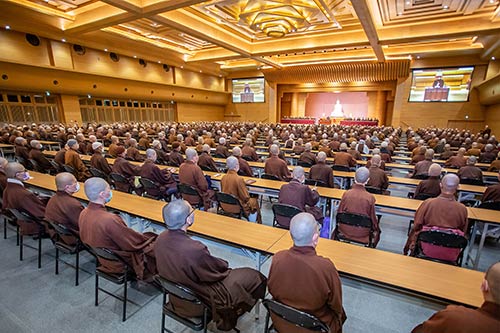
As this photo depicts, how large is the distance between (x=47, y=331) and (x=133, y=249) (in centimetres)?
116

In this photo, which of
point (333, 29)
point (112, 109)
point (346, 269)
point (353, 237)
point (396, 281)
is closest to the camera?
point (396, 281)

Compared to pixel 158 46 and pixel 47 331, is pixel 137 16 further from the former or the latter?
pixel 47 331

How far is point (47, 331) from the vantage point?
8.22 ft

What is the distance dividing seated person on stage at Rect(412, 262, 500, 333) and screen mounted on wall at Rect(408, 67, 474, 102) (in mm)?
25030

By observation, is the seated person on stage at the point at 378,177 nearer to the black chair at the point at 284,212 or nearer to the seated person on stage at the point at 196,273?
the black chair at the point at 284,212

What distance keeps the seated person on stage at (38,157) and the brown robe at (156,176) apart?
3.62m

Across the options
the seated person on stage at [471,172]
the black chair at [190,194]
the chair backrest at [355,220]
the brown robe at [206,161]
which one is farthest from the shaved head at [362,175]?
the seated person on stage at [471,172]

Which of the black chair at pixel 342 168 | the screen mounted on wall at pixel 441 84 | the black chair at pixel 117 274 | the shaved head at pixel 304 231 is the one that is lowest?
the black chair at pixel 117 274

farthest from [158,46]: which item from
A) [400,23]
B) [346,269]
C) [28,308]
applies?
[346,269]

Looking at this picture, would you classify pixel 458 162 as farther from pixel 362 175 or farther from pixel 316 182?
pixel 362 175

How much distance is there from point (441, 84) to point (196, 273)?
25.9 m

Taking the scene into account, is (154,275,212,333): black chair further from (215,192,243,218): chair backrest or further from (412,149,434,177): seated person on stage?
(412,149,434,177): seated person on stage

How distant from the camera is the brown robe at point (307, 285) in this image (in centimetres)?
169

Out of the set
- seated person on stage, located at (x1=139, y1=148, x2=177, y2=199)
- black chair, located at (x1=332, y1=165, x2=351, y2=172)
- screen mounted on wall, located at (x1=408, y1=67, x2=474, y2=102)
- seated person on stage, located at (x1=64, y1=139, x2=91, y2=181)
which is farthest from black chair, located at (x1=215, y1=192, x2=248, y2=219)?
screen mounted on wall, located at (x1=408, y1=67, x2=474, y2=102)
